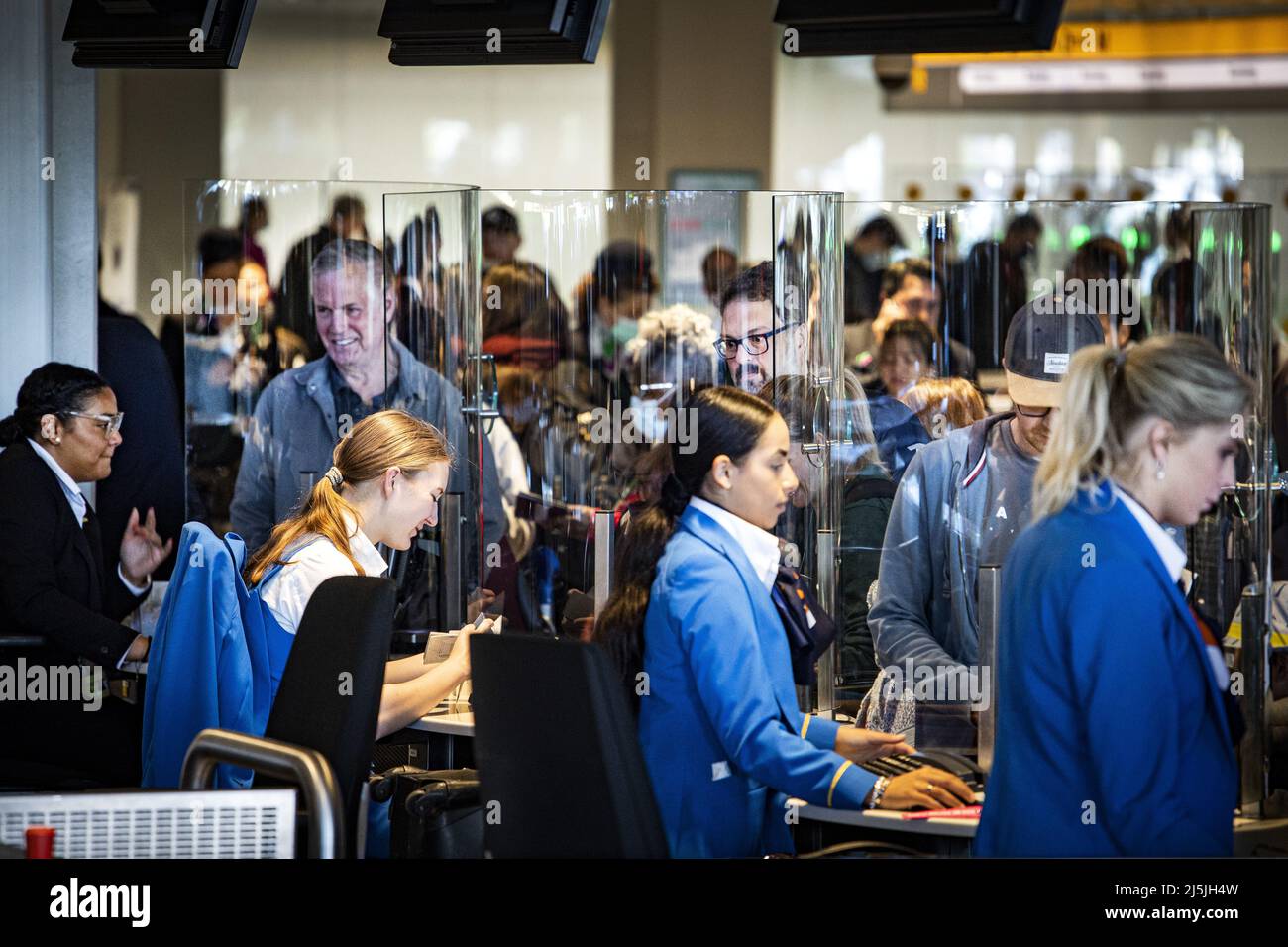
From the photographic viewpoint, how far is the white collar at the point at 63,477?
13.0 feet

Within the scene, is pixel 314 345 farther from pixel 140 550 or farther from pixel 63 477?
pixel 140 550

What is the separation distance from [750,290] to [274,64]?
20.9 ft

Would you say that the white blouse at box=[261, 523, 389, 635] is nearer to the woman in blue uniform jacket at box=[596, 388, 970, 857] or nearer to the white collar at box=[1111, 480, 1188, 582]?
the woman in blue uniform jacket at box=[596, 388, 970, 857]

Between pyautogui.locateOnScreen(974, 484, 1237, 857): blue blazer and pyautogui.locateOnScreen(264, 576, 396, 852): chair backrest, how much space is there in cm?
94

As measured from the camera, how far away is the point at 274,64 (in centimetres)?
922

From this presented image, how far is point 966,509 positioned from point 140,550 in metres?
2.31

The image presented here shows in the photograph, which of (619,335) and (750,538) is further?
(619,335)

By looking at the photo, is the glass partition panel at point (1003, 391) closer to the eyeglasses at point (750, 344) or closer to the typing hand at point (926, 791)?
the eyeglasses at point (750, 344)

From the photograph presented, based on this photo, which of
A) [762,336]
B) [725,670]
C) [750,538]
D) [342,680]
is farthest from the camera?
[762,336]

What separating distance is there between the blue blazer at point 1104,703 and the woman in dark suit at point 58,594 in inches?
94.0

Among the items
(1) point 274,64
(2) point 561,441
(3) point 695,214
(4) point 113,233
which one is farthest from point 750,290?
(1) point 274,64

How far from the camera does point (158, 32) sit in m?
4.04

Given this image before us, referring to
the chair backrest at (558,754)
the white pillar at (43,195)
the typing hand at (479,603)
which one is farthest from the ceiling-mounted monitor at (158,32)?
the chair backrest at (558,754)

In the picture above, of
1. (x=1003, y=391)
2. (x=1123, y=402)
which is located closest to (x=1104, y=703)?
(x=1123, y=402)
